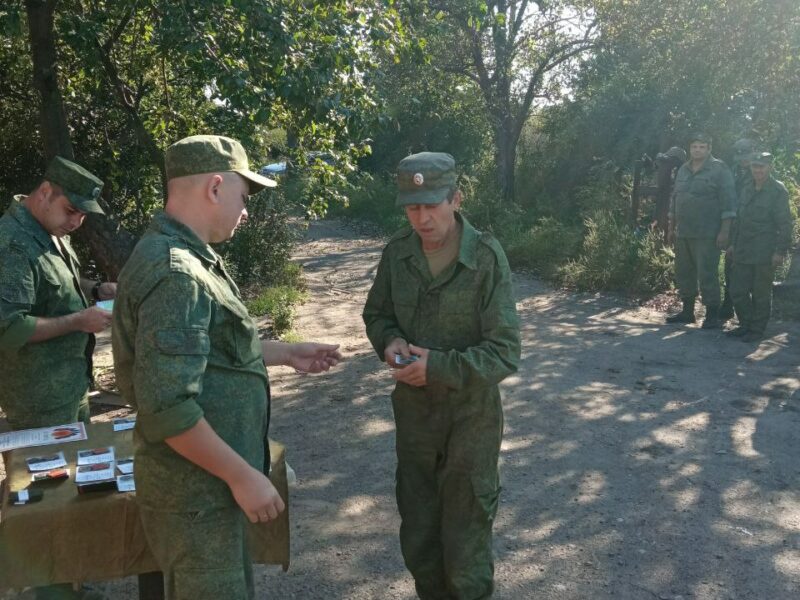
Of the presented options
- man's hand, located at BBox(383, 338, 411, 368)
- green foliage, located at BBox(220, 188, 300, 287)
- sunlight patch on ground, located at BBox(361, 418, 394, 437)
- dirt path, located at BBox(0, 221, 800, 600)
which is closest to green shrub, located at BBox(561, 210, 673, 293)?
dirt path, located at BBox(0, 221, 800, 600)

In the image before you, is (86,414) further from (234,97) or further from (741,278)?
(741,278)

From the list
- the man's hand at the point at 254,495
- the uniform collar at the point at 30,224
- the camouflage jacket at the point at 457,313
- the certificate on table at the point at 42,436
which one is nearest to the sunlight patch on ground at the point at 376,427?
the camouflage jacket at the point at 457,313

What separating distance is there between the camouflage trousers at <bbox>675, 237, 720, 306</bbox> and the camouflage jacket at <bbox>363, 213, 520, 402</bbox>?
649cm

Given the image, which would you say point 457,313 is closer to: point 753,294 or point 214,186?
point 214,186

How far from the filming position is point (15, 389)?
3.51 m

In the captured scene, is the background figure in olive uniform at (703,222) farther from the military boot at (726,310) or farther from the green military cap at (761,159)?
the green military cap at (761,159)

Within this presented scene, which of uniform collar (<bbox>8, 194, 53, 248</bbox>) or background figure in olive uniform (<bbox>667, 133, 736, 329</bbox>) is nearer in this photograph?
uniform collar (<bbox>8, 194, 53, 248</bbox>)

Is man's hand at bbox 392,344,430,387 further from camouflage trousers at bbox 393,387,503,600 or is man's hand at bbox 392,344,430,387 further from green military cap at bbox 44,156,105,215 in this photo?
green military cap at bbox 44,156,105,215

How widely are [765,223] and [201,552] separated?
7584mm

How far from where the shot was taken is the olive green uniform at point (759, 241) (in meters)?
8.28

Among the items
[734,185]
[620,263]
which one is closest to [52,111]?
[734,185]

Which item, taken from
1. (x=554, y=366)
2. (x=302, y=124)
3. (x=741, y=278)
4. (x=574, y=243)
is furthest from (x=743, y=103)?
(x=302, y=124)

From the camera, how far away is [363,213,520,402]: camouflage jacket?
2.96 metres

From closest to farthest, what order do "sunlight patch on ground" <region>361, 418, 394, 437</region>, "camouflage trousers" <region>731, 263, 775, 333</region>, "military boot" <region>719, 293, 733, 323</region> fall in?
"sunlight patch on ground" <region>361, 418, 394, 437</region> < "camouflage trousers" <region>731, 263, 775, 333</region> < "military boot" <region>719, 293, 733, 323</region>
